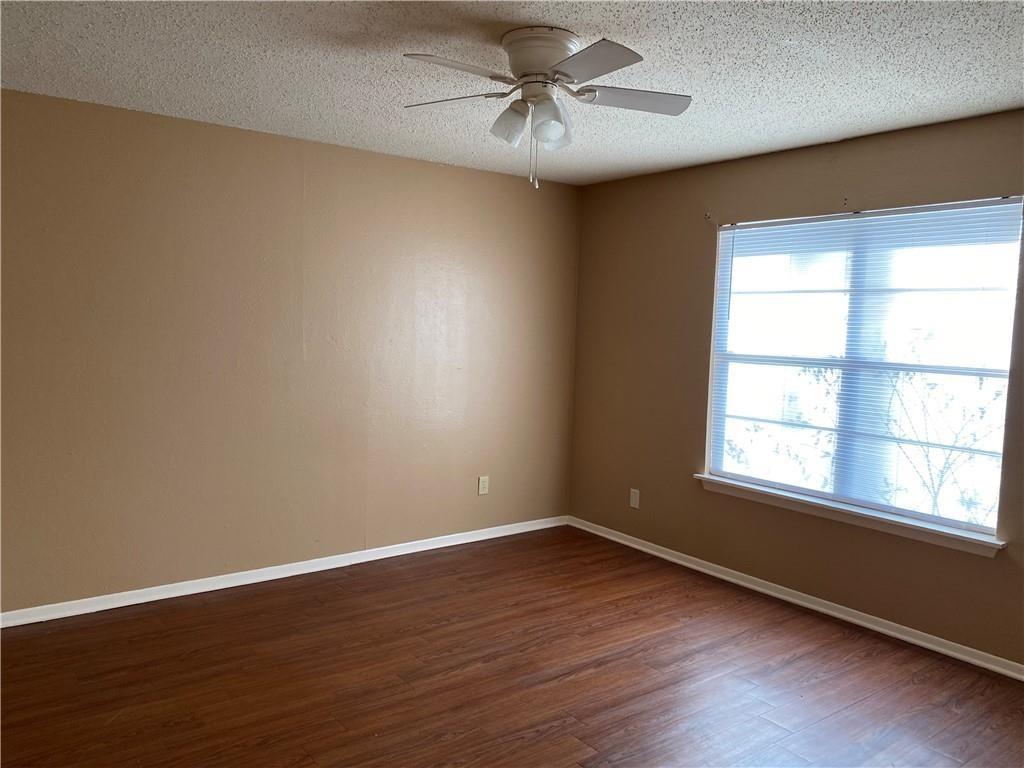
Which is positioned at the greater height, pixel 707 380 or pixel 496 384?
pixel 707 380

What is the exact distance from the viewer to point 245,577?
4090mm

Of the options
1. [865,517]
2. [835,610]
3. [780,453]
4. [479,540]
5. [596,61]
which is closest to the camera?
[596,61]

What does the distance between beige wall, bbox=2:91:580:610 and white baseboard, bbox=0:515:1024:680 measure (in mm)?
59

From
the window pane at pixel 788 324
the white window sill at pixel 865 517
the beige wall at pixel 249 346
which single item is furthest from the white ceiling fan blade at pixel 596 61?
the white window sill at pixel 865 517

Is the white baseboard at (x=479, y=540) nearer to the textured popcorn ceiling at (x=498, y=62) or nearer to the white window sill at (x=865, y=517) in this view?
the white window sill at (x=865, y=517)

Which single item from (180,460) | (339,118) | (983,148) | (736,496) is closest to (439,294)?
(339,118)

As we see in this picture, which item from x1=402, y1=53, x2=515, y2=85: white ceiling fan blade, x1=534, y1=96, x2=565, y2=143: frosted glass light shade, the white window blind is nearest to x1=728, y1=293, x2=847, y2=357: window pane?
the white window blind

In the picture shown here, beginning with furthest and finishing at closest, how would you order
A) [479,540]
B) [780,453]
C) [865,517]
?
[479,540], [780,453], [865,517]

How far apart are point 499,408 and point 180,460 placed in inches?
79.9

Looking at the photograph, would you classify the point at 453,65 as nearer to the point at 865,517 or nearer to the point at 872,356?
the point at 872,356

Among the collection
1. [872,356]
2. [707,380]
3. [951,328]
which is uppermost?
[951,328]

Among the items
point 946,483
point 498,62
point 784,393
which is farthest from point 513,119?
point 946,483

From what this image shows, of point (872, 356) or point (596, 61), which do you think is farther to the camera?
point (872, 356)

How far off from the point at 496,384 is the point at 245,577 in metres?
1.94
